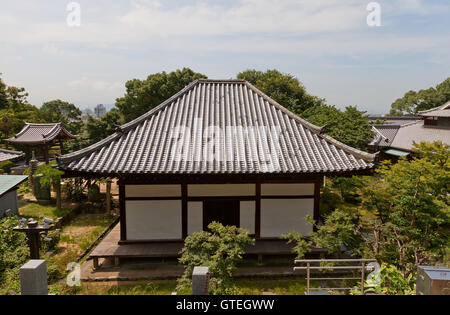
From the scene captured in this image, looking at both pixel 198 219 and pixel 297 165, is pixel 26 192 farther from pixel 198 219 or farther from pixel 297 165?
pixel 297 165

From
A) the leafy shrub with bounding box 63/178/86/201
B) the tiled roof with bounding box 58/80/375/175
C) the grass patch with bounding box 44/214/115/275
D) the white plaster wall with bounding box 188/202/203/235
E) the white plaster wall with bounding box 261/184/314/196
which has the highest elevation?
the tiled roof with bounding box 58/80/375/175

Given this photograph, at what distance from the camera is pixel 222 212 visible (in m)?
11.1

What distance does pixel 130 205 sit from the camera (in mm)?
10570

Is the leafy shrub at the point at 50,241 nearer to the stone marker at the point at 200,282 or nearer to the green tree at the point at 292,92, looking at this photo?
the stone marker at the point at 200,282

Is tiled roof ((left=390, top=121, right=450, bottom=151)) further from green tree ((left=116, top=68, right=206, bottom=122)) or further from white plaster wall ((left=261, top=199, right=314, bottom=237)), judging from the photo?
green tree ((left=116, top=68, right=206, bottom=122))

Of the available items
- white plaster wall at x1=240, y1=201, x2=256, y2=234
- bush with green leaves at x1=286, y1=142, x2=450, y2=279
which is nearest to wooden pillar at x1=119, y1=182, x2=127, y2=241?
white plaster wall at x1=240, y1=201, x2=256, y2=234

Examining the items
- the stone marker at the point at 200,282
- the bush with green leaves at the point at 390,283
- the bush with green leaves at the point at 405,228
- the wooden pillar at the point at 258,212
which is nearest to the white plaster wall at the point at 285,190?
the wooden pillar at the point at 258,212

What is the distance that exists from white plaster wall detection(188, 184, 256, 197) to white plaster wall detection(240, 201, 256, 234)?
0.43 m

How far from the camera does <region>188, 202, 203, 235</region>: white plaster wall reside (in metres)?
10.8

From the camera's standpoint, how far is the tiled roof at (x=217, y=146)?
9477 millimetres

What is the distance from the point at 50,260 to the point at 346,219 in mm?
11907

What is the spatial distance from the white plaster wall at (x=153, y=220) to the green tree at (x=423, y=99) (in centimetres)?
7351

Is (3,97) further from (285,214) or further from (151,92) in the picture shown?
(285,214)

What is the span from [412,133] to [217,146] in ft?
98.2
